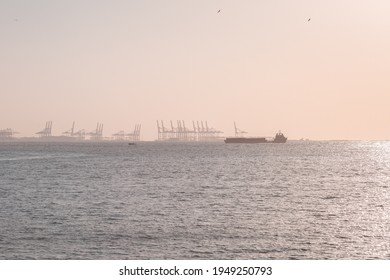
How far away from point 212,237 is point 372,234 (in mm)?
11746

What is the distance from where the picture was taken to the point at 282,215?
52969 millimetres

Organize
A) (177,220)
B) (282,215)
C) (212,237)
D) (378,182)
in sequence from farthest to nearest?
(378,182) < (282,215) < (177,220) < (212,237)

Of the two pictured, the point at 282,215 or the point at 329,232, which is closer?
the point at 329,232

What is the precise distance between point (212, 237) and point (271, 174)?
64.5 meters

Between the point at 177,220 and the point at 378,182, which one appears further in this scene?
the point at 378,182

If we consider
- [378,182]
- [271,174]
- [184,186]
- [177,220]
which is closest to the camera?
[177,220]

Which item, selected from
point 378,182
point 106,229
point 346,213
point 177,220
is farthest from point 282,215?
point 378,182

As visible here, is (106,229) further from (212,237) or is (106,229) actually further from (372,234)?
(372,234)
